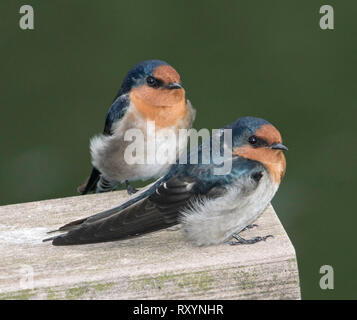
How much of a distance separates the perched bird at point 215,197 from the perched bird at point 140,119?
2.55 feet

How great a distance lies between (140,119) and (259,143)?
119 centimetres

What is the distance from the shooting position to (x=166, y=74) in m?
3.72

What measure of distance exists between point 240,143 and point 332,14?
14.2ft

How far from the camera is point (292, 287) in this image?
107 inches

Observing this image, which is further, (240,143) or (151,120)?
(151,120)

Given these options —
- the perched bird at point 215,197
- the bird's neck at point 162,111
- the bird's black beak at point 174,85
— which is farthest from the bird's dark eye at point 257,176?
the bird's neck at point 162,111

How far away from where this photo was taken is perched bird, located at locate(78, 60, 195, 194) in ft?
12.4

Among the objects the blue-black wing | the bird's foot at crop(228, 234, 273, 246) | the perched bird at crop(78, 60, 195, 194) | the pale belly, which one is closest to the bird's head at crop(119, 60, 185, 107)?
the perched bird at crop(78, 60, 195, 194)

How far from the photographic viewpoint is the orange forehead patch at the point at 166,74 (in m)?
3.70

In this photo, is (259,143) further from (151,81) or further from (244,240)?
(151,81)

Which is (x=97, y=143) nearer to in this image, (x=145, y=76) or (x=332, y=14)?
(x=145, y=76)

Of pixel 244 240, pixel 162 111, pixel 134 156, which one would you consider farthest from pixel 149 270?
pixel 134 156
